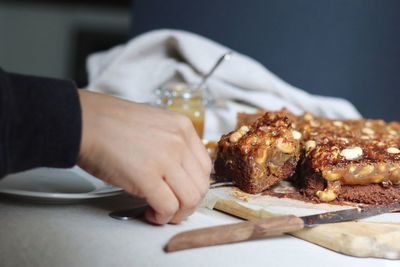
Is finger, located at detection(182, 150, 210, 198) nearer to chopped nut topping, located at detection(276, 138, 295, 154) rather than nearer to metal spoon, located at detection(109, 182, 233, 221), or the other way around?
metal spoon, located at detection(109, 182, 233, 221)

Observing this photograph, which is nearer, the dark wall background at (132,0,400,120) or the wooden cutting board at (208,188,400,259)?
the wooden cutting board at (208,188,400,259)

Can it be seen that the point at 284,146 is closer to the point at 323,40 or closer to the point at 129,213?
the point at 129,213

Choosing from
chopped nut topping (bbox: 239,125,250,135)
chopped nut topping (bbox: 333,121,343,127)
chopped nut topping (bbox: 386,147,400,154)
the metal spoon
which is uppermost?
chopped nut topping (bbox: 386,147,400,154)

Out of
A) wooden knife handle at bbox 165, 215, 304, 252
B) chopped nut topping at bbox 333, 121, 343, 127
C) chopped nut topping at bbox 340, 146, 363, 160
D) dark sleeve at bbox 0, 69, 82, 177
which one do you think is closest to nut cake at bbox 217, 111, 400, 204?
chopped nut topping at bbox 340, 146, 363, 160

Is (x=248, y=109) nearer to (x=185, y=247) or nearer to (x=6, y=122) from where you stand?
(x=185, y=247)

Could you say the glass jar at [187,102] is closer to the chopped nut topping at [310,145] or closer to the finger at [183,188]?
the chopped nut topping at [310,145]

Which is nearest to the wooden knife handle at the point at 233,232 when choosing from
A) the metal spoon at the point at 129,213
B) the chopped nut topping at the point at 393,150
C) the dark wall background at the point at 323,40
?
the metal spoon at the point at 129,213

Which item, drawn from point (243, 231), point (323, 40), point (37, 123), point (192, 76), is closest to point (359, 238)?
point (243, 231)
